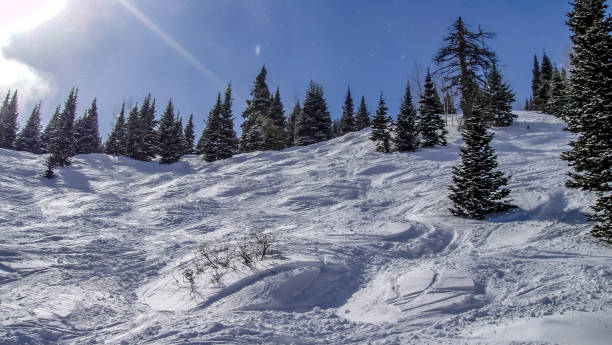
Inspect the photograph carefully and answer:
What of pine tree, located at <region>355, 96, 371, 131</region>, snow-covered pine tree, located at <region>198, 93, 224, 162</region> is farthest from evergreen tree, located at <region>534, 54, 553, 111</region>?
snow-covered pine tree, located at <region>198, 93, 224, 162</region>

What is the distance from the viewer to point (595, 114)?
7.73m

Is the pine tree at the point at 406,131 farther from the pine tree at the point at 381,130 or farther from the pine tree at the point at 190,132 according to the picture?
the pine tree at the point at 190,132

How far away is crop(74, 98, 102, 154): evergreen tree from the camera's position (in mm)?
48094

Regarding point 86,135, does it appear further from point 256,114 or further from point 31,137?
point 256,114

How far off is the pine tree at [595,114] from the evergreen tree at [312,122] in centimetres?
3522

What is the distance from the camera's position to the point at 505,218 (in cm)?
977

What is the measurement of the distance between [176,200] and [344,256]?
11872 millimetres

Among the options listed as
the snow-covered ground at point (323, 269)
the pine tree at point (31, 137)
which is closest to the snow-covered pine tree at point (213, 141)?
the snow-covered ground at point (323, 269)

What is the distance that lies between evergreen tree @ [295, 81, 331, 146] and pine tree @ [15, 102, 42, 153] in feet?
147

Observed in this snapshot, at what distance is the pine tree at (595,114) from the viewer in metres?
7.53

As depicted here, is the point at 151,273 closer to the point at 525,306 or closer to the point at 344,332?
the point at 344,332

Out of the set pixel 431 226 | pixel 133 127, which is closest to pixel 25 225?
pixel 431 226

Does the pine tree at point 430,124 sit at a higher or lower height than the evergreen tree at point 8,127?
lower

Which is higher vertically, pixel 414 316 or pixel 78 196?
pixel 78 196
